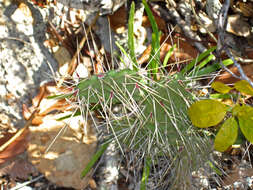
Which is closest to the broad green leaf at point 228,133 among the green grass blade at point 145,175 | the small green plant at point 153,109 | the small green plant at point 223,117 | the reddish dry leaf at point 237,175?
the small green plant at point 223,117

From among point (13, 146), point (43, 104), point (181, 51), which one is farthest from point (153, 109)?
point (13, 146)

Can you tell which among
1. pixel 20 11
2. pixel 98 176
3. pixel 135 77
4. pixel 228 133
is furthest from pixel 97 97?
pixel 20 11

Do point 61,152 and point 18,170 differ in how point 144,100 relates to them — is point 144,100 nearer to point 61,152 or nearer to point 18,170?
point 61,152

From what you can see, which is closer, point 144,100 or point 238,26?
point 144,100

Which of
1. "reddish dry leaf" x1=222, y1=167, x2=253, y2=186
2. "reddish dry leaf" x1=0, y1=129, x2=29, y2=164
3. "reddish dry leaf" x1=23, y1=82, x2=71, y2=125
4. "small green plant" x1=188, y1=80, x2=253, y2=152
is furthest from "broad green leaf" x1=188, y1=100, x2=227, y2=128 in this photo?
"reddish dry leaf" x1=0, y1=129, x2=29, y2=164

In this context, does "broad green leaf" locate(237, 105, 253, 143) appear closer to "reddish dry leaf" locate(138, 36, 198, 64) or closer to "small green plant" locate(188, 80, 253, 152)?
"small green plant" locate(188, 80, 253, 152)

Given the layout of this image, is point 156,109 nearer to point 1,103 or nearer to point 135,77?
point 135,77
